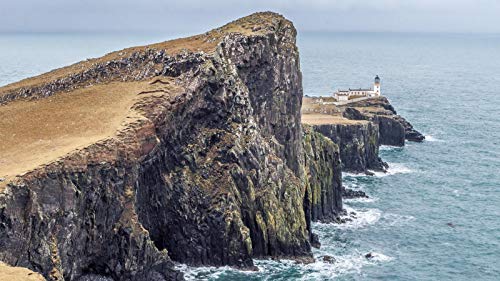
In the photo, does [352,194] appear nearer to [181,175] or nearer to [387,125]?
[181,175]

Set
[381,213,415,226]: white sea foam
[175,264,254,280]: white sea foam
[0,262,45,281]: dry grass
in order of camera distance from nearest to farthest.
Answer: [0,262,45,281]: dry grass < [175,264,254,280]: white sea foam < [381,213,415,226]: white sea foam

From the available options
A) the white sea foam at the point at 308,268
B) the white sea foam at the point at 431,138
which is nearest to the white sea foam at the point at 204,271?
the white sea foam at the point at 308,268

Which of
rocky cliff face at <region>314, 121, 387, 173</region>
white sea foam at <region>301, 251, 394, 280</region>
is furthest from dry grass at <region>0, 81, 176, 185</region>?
rocky cliff face at <region>314, 121, 387, 173</region>

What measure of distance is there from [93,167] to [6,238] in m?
14.2

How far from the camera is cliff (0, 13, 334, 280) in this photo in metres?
67.1

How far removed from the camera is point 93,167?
71.2 metres

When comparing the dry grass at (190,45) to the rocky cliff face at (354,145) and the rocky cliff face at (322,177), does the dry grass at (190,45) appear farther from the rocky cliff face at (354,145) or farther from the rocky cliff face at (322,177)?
the rocky cliff face at (354,145)

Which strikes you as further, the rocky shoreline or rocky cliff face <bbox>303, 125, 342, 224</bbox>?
rocky cliff face <bbox>303, 125, 342, 224</bbox>

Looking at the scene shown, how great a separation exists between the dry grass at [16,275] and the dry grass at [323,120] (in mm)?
107451

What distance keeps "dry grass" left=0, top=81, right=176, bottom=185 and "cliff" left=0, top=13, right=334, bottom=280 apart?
0.84 ft

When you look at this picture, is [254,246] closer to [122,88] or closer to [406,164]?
[122,88]

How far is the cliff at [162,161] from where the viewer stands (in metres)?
67.1

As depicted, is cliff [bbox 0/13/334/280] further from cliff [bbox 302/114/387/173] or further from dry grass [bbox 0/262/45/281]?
cliff [bbox 302/114/387/173]

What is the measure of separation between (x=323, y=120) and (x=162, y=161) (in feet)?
260
